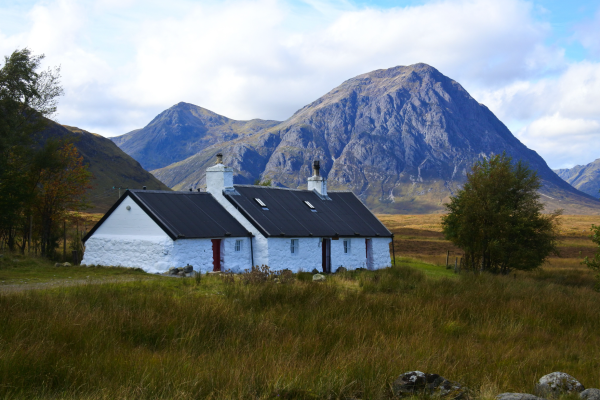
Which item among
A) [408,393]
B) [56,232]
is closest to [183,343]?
[408,393]

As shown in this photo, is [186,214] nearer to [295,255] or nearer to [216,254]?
[216,254]

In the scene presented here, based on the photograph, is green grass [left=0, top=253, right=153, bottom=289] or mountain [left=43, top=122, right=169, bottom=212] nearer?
green grass [left=0, top=253, right=153, bottom=289]

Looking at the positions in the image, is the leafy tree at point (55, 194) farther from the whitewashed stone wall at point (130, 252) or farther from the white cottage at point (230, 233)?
the whitewashed stone wall at point (130, 252)

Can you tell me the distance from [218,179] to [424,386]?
982 inches

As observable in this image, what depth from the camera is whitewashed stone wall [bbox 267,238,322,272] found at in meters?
29.3

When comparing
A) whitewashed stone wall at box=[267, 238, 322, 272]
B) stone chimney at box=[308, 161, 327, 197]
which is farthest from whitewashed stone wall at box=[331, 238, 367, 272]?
stone chimney at box=[308, 161, 327, 197]

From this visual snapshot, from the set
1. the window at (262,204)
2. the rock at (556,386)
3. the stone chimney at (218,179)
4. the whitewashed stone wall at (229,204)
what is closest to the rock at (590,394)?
the rock at (556,386)

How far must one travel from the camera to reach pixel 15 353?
24.6ft

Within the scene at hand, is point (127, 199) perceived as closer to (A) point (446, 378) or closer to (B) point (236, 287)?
(B) point (236, 287)

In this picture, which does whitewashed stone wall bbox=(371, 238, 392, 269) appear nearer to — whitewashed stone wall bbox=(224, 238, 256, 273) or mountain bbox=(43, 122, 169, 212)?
whitewashed stone wall bbox=(224, 238, 256, 273)

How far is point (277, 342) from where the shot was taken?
9953 millimetres

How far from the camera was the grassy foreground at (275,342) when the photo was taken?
24.7 feet

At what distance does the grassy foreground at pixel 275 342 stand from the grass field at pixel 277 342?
0.10 feet

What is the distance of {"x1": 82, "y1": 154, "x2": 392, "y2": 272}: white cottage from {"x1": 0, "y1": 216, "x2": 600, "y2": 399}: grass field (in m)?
10.0
